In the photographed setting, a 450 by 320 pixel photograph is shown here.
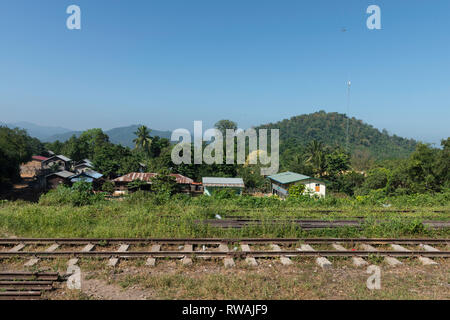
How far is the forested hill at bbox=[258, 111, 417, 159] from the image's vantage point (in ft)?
338

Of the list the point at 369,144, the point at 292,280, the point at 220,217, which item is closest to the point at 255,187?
the point at 220,217

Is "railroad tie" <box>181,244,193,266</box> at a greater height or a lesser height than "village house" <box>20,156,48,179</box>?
greater

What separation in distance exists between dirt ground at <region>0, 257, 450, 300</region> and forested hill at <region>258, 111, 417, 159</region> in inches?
3657

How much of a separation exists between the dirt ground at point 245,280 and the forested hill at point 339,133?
9290cm

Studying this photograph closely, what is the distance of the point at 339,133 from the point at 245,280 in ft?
399

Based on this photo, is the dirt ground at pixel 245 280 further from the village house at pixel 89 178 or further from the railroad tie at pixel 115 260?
the village house at pixel 89 178

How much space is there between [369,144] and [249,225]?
112 metres

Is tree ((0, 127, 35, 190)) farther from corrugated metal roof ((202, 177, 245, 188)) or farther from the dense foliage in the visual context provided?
corrugated metal roof ((202, 177, 245, 188))

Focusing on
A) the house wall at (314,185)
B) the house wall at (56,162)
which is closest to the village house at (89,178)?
the house wall at (56,162)

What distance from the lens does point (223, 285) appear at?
562 centimetres

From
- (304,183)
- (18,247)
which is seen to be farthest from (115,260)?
(304,183)

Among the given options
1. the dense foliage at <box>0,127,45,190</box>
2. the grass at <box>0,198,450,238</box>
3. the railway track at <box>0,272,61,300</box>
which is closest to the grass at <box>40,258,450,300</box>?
the railway track at <box>0,272,61,300</box>

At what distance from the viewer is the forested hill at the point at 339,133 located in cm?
10306
